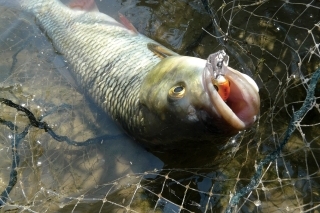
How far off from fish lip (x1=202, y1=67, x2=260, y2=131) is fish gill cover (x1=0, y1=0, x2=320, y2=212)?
0.45 meters

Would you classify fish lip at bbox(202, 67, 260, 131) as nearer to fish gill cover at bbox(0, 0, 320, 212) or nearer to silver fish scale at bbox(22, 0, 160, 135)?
fish gill cover at bbox(0, 0, 320, 212)

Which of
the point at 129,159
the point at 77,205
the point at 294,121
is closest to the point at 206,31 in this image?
the point at 129,159

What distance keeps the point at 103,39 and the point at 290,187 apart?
2.58 metres

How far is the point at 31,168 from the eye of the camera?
13.1 ft

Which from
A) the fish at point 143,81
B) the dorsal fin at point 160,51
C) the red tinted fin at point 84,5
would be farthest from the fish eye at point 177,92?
the red tinted fin at point 84,5

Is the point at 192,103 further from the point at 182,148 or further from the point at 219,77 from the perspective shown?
the point at 182,148

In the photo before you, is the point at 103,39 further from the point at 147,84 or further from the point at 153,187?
the point at 153,187

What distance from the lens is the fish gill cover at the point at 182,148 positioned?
131 inches

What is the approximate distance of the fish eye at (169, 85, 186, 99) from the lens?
8.43 ft

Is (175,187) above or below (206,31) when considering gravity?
below

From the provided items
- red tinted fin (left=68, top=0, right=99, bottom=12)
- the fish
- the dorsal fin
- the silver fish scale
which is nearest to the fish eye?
the fish

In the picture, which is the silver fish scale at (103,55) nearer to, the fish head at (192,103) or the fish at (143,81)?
the fish at (143,81)

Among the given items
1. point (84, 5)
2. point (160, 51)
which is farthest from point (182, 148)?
point (84, 5)

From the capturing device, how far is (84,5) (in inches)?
187
